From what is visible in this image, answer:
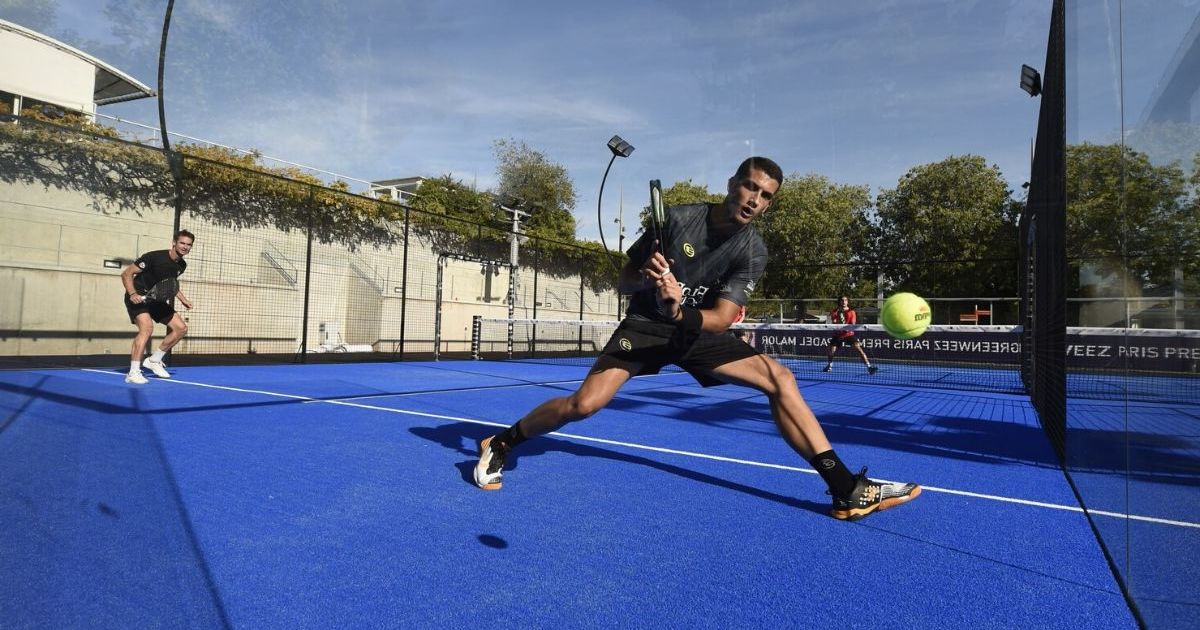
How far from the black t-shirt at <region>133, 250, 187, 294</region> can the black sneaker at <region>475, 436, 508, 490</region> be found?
688 centimetres

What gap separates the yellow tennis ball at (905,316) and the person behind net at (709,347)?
271 centimetres

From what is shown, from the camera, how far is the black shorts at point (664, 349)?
331 cm

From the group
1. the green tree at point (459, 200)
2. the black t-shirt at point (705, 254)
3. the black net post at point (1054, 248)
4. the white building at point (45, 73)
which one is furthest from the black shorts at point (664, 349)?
the green tree at point (459, 200)

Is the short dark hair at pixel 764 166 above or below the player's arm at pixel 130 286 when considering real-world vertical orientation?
above

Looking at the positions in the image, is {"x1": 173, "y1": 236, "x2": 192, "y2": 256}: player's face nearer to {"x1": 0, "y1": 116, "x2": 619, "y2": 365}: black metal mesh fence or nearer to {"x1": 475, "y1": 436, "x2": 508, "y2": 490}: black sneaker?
{"x1": 0, "y1": 116, "x2": 619, "y2": 365}: black metal mesh fence

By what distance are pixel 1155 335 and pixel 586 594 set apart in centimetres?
241

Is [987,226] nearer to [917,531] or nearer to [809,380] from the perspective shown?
[809,380]

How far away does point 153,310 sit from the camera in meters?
8.19

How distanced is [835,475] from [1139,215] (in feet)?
5.32

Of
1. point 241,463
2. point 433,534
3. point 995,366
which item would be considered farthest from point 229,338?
point 995,366

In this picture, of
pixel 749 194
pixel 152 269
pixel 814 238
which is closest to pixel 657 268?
pixel 749 194

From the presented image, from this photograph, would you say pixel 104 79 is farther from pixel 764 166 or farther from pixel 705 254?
pixel 764 166

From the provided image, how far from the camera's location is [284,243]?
15.1 m

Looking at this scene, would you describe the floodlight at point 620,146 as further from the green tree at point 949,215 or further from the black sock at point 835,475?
the green tree at point 949,215
